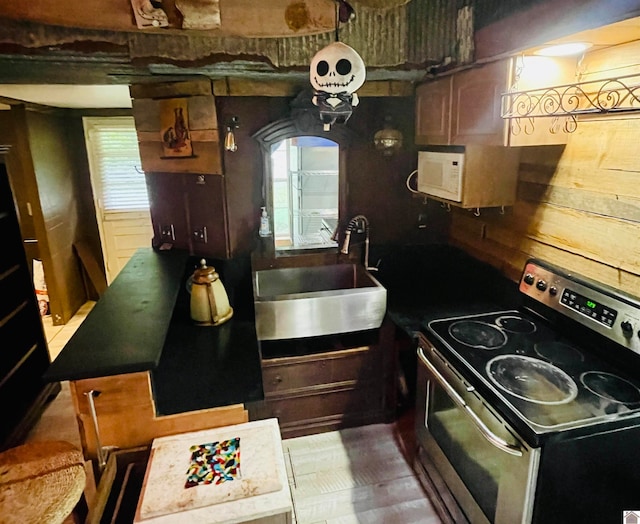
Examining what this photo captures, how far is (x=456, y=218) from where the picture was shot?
2891 mm

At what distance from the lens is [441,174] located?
7.69ft

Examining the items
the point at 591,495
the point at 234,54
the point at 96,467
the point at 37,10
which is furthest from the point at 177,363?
the point at 591,495

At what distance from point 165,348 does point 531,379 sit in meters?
1.50

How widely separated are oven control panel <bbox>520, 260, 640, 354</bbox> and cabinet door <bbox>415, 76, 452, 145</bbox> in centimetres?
82

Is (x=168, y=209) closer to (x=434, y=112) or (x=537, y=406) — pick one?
(x=434, y=112)

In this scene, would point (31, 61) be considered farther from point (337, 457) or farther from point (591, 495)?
point (591, 495)

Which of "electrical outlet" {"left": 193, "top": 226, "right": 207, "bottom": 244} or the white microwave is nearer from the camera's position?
the white microwave

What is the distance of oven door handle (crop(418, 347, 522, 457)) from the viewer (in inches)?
54.9

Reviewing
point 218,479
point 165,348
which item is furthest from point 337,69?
point 218,479

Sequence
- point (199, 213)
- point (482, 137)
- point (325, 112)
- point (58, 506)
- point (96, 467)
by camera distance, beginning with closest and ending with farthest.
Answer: point (58, 506), point (96, 467), point (325, 112), point (482, 137), point (199, 213)

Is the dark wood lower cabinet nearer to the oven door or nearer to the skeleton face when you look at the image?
the oven door

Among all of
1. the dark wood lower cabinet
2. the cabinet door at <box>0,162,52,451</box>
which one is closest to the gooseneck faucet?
the dark wood lower cabinet

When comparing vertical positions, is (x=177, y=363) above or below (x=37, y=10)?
below

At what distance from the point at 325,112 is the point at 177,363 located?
1.20 metres
